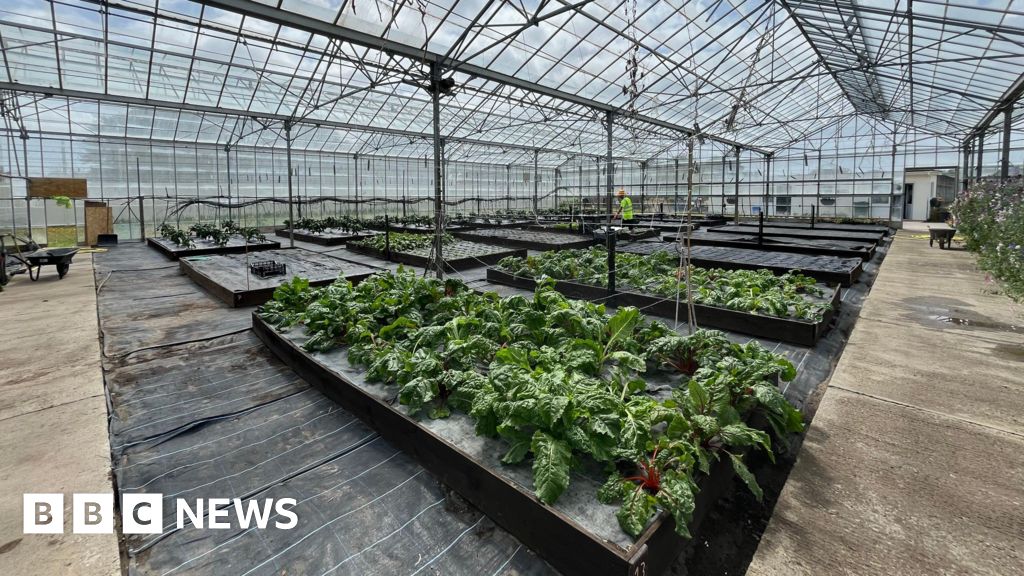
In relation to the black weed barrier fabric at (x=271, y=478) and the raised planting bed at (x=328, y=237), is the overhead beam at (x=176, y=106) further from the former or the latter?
the black weed barrier fabric at (x=271, y=478)

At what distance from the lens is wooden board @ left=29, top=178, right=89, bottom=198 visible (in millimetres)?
17031

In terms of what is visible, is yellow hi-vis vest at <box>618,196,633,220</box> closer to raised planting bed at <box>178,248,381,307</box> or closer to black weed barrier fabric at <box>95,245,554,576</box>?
raised planting bed at <box>178,248,381,307</box>

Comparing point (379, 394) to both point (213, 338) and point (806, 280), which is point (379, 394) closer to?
point (213, 338)

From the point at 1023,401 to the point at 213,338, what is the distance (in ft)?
27.1

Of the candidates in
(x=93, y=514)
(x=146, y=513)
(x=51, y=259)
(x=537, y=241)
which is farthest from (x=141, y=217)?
(x=146, y=513)

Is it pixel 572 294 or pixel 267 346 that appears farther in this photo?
pixel 572 294

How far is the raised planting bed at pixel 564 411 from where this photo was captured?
233cm

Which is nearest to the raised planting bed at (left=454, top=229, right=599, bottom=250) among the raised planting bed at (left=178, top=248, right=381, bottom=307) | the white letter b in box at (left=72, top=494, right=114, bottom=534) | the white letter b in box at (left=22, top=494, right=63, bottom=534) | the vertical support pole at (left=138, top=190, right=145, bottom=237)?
the raised planting bed at (left=178, top=248, right=381, bottom=307)

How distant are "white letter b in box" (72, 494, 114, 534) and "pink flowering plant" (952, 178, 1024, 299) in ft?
26.9

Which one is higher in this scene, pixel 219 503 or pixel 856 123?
pixel 856 123

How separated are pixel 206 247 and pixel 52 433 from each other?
12.7m

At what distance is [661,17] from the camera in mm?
14078

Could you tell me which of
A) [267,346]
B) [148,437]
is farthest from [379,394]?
[267,346]

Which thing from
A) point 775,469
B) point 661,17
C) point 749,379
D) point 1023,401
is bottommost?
point 775,469
